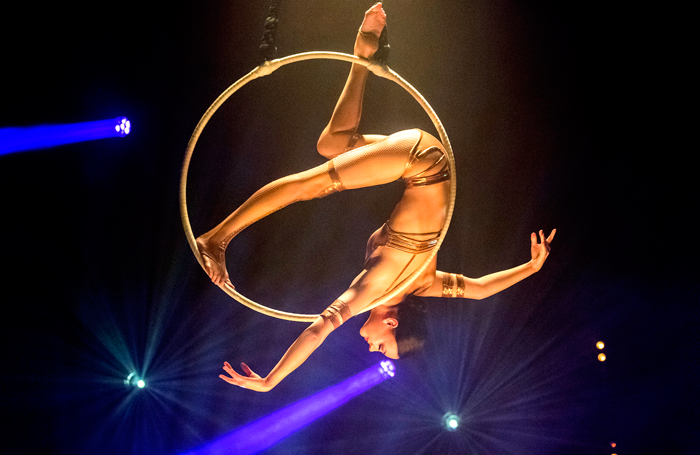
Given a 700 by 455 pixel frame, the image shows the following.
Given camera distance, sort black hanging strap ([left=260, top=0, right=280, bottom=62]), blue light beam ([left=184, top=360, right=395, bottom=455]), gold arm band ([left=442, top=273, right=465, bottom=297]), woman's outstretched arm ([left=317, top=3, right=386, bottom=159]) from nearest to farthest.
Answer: black hanging strap ([left=260, top=0, right=280, bottom=62]) < woman's outstretched arm ([left=317, top=3, right=386, bottom=159]) < gold arm band ([left=442, top=273, right=465, bottom=297]) < blue light beam ([left=184, top=360, right=395, bottom=455])

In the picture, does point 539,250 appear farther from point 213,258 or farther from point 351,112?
point 213,258

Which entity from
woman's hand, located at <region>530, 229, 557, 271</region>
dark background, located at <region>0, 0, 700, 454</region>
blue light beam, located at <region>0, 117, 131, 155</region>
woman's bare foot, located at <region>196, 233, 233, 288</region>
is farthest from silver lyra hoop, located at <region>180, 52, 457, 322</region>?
blue light beam, located at <region>0, 117, 131, 155</region>

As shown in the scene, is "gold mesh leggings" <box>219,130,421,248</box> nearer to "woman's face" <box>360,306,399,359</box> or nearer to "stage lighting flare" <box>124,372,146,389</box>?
"woman's face" <box>360,306,399,359</box>

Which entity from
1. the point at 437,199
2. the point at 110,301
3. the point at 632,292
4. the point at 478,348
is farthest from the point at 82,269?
the point at 632,292

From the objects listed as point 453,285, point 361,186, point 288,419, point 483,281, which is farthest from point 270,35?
point 288,419

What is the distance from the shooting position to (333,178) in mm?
2320

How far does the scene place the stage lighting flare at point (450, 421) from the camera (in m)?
3.23

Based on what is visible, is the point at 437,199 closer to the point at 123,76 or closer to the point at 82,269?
the point at 123,76

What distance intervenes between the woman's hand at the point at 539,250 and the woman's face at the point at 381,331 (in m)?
0.97

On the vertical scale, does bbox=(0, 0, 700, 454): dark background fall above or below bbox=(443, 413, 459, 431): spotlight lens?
above

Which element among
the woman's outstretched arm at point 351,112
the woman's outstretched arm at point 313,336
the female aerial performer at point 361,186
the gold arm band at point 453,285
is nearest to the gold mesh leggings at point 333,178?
the female aerial performer at point 361,186

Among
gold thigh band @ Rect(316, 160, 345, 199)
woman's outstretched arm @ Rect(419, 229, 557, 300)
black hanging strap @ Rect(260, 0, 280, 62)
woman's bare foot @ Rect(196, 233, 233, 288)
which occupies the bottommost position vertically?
woman's outstretched arm @ Rect(419, 229, 557, 300)

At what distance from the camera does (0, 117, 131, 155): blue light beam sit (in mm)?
3012

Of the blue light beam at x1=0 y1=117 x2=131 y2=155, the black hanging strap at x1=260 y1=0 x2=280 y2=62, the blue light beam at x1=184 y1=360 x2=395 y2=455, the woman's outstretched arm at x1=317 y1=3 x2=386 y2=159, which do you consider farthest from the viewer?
the blue light beam at x1=184 y1=360 x2=395 y2=455
